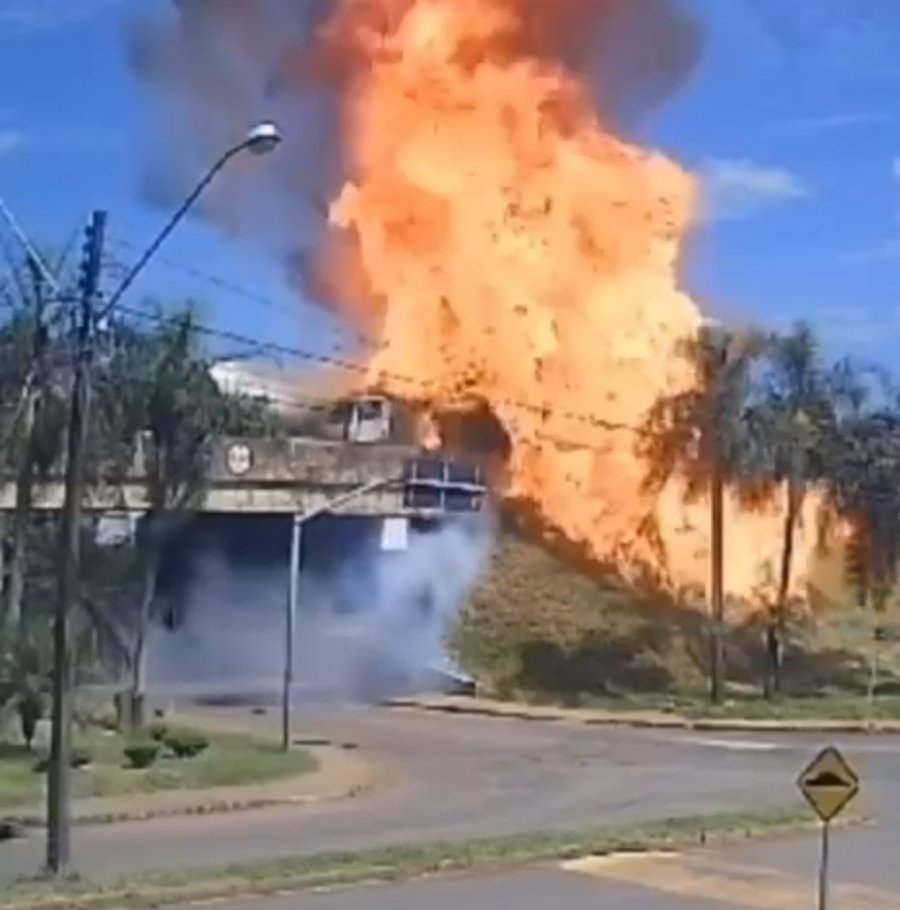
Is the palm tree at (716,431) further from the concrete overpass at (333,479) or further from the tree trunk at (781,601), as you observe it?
the concrete overpass at (333,479)

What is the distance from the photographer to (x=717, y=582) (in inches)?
2395

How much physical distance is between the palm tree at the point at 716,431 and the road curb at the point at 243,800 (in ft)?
64.6

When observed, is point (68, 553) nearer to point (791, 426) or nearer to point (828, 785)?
point (828, 785)

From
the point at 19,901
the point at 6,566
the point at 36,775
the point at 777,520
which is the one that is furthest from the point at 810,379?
the point at 19,901

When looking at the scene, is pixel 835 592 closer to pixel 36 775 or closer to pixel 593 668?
pixel 593 668

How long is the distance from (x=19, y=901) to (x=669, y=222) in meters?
48.2

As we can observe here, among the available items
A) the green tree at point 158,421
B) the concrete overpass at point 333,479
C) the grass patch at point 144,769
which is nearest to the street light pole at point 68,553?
the grass patch at point 144,769

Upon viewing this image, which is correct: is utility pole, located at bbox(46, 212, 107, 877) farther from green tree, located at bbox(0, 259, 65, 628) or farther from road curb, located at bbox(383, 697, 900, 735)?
road curb, located at bbox(383, 697, 900, 735)

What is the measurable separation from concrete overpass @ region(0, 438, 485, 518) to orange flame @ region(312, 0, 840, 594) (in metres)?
1.98

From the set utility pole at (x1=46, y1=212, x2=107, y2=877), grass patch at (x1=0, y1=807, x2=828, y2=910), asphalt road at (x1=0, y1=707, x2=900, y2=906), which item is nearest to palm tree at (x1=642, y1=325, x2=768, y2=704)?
asphalt road at (x1=0, y1=707, x2=900, y2=906)

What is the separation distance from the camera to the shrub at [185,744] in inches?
1687

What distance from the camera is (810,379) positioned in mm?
63375

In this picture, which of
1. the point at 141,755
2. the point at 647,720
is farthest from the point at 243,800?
the point at 647,720

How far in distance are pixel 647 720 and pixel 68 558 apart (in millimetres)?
35817
